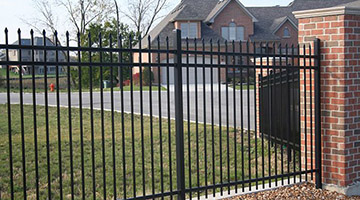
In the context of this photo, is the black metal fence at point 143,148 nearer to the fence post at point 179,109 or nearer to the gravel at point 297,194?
the fence post at point 179,109

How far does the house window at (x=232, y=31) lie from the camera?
38.9 m

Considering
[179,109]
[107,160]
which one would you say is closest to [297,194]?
[179,109]

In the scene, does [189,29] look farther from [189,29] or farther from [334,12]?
[334,12]

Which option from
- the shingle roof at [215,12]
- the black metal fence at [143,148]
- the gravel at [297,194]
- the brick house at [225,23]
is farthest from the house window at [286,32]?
the gravel at [297,194]

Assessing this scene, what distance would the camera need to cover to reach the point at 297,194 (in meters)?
5.99

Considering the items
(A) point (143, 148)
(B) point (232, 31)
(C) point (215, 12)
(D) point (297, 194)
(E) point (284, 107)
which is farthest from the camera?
(B) point (232, 31)

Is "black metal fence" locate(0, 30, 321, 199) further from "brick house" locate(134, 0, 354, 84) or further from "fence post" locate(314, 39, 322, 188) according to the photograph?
"brick house" locate(134, 0, 354, 84)

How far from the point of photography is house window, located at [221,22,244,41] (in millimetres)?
38938

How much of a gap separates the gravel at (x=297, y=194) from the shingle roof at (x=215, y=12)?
1061 inches

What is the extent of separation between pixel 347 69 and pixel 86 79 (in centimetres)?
2202

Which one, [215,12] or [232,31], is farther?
[232,31]

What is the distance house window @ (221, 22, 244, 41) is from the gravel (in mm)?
33307

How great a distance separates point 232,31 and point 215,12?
2.19m

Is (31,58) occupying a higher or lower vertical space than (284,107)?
higher
